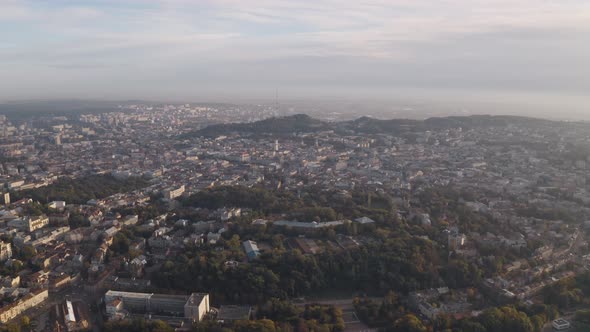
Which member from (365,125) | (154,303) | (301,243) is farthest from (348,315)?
(365,125)

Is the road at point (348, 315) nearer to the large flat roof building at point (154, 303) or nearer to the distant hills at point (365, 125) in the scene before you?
the large flat roof building at point (154, 303)

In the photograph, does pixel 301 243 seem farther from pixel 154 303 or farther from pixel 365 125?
pixel 365 125

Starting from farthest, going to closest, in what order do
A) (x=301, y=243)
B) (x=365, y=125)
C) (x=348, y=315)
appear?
1. (x=365, y=125)
2. (x=301, y=243)
3. (x=348, y=315)

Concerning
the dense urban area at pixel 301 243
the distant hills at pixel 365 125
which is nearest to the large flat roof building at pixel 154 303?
the dense urban area at pixel 301 243

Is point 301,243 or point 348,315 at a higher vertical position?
point 301,243

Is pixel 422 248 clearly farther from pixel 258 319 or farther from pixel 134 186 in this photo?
pixel 134 186

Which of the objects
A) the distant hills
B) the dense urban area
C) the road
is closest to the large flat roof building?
the dense urban area
